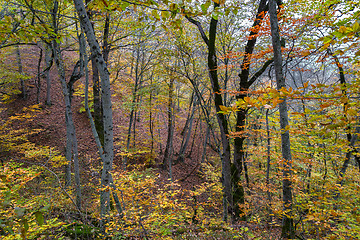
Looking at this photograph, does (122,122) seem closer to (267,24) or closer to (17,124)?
(17,124)

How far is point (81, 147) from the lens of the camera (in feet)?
34.2

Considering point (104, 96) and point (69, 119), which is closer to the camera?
point (104, 96)

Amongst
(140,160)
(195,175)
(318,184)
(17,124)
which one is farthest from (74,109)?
(318,184)

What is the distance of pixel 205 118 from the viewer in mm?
7441

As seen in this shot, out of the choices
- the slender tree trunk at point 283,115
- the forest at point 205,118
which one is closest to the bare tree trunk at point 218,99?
the forest at point 205,118

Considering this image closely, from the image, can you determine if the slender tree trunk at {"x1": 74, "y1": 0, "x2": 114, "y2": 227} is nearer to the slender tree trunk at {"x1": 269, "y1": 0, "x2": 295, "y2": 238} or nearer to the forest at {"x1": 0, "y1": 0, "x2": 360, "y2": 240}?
the forest at {"x1": 0, "y1": 0, "x2": 360, "y2": 240}

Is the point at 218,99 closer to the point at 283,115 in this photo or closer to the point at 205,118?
the point at 283,115

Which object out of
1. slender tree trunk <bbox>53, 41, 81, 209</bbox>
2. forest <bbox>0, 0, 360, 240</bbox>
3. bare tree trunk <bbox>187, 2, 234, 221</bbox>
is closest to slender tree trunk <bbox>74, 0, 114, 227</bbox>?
forest <bbox>0, 0, 360, 240</bbox>

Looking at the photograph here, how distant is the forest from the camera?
2.22 meters

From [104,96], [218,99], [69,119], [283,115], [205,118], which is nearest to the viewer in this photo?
[104,96]

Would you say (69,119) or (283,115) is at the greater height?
(69,119)

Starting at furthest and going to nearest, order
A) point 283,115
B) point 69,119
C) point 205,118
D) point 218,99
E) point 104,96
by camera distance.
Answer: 1. point 205,118
2. point 69,119
3. point 218,99
4. point 283,115
5. point 104,96

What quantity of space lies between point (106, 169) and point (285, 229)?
14.4 feet

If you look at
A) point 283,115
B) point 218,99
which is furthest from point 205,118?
point 283,115
